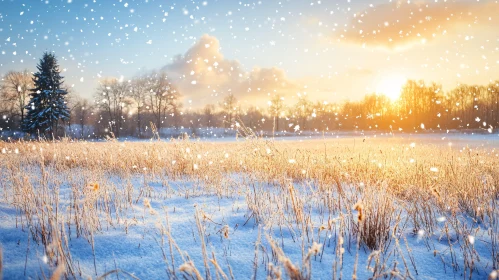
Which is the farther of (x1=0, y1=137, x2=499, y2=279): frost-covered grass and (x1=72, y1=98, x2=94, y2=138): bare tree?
(x1=72, y1=98, x2=94, y2=138): bare tree

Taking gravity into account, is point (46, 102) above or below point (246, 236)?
above

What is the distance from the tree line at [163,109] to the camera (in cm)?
3862

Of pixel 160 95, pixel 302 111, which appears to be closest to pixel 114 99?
pixel 160 95

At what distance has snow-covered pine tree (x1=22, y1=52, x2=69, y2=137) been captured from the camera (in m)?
37.4

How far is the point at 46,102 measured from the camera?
3797 cm

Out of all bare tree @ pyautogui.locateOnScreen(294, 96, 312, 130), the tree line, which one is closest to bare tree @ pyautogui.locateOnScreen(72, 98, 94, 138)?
the tree line

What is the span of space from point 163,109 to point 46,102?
2054 centimetres

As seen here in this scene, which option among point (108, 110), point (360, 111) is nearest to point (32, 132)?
point (108, 110)

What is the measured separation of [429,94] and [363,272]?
252 feet

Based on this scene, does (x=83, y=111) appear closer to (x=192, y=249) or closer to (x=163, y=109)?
(x=163, y=109)

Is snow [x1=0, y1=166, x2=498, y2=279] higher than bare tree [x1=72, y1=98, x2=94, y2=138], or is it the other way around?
bare tree [x1=72, y1=98, x2=94, y2=138]

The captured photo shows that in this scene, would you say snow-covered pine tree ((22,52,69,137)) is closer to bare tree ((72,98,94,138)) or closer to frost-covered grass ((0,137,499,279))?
bare tree ((72,98,94,138))

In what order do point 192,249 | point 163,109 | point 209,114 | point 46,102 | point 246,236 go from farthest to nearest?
point 209,114 → point 163,109 → point 46,102 → point 246,236 → point 192,249

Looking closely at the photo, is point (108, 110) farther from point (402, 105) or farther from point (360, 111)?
point (402, 105)
